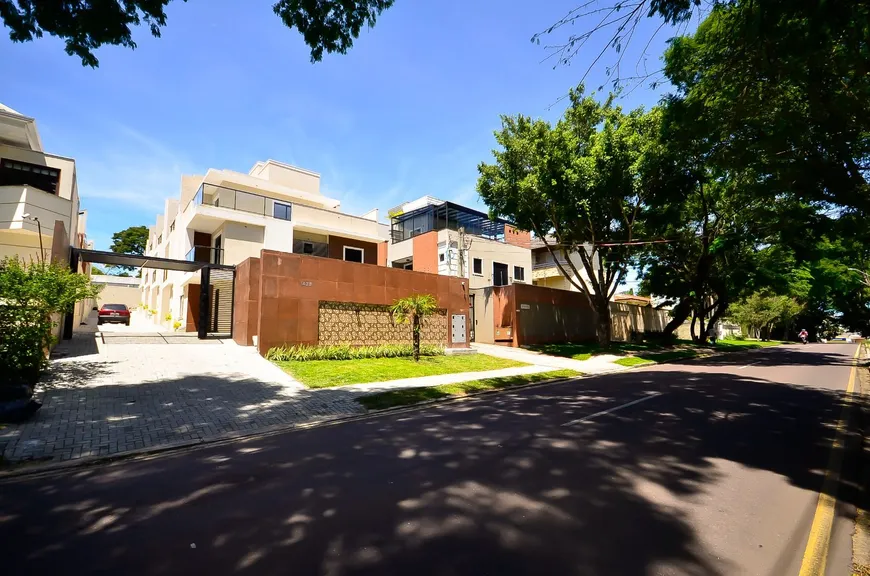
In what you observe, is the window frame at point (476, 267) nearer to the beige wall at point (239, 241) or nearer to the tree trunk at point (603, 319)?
the tree trunk at point (603, 319)

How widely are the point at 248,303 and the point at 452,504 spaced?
14.2m

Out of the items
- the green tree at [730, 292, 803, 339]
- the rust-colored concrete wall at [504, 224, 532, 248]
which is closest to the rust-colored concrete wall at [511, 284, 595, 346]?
the rust-colored concrete wall at [504, 224, 532, 248]

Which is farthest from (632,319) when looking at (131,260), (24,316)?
(24,316)

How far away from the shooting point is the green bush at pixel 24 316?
8250 millimetres

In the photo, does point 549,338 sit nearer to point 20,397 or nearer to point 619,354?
point 619,354

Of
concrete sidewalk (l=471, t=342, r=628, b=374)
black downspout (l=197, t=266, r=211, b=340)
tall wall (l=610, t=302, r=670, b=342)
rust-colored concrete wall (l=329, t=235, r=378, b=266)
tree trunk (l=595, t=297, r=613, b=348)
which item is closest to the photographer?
concrete sidewalk (l=471, t=342, r=628, b=374)

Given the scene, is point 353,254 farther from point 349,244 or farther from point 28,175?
point 28,175

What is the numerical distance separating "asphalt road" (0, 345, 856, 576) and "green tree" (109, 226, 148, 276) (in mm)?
56834

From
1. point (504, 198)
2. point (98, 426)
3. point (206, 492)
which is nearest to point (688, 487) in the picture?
point (206, 492)

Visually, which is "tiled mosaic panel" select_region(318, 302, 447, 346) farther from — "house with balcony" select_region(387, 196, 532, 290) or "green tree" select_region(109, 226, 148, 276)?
"green tree" select_region(109, 226, 148, 276)

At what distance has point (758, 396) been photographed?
391 inches

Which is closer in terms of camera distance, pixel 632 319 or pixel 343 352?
pixel 343 352

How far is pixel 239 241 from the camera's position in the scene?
2278cm

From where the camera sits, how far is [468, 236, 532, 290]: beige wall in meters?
27.6
